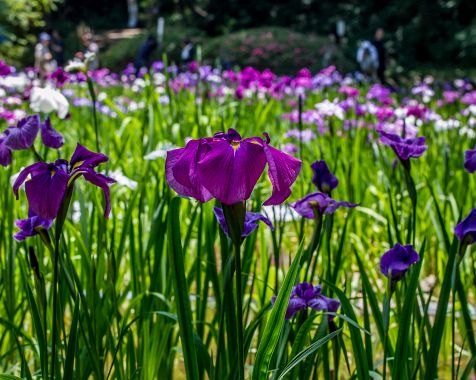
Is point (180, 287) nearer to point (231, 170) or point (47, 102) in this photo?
point (231, 170)

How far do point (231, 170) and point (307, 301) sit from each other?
0.39 meters

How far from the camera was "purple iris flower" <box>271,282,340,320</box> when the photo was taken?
83 centimetres

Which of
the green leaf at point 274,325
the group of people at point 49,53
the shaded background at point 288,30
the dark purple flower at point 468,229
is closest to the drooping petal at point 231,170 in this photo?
the green leaf at point 274,325

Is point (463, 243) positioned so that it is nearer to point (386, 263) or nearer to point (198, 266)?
point (386, 263)

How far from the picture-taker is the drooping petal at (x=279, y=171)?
541mm

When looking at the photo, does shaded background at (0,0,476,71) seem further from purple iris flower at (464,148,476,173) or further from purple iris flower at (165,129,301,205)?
purple iris flower at (165,129,301,205)

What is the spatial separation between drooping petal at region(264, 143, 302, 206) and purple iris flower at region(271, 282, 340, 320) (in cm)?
32

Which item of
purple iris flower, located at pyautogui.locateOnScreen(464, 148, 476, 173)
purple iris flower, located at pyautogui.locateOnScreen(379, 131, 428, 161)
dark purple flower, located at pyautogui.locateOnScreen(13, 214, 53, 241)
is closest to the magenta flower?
dark purple flower, located at pyautogui.locateOnScreen(13, 214, 53, 241)

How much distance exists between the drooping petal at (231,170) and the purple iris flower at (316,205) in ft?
1.11

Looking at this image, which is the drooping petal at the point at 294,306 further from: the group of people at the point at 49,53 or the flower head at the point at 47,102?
the group of people at the point at 49,53

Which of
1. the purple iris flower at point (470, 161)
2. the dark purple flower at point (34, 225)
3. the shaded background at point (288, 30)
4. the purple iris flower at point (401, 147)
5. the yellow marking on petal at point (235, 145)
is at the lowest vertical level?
the dark purple flower at point (34, 225)

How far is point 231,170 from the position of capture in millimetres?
521

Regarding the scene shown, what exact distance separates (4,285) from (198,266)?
39 centimetres

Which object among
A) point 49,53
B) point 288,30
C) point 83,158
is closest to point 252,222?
point 83,158
